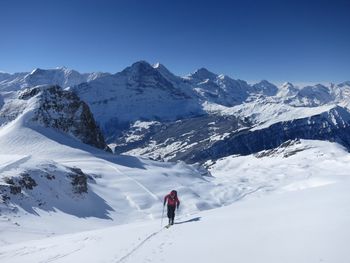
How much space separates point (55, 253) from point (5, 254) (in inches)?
125

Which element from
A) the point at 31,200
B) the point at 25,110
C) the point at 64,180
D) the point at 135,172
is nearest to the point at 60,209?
the point at 31,200

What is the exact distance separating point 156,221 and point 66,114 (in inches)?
2939

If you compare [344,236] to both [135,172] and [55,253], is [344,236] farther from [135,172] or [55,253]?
[135,172]

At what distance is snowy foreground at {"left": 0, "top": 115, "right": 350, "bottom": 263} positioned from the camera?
47.2 ft

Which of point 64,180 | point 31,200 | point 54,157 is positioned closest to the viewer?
point 31,200

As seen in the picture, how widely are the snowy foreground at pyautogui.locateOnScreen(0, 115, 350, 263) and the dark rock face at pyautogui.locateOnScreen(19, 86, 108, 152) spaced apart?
23.7 m

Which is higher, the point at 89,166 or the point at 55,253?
the point at 89,166

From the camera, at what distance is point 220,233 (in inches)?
691

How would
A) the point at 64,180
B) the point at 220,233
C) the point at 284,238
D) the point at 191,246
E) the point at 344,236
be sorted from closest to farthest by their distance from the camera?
1. the point at 344,236
2. the point at 284,238
3. the point at 191,246
4. the point at 220,233
5. the point at 64,180

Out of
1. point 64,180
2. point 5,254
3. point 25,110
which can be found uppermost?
point 25,110

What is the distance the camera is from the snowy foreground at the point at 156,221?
14398 millimetres

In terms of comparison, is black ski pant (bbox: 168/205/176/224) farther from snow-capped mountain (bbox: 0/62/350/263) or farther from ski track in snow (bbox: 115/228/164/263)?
ski track in snow (bbox: 115/228/164/263)

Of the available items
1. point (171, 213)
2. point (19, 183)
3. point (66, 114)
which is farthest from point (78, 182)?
point (66, 114)

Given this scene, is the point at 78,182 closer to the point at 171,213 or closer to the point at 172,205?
the point at 172,205
